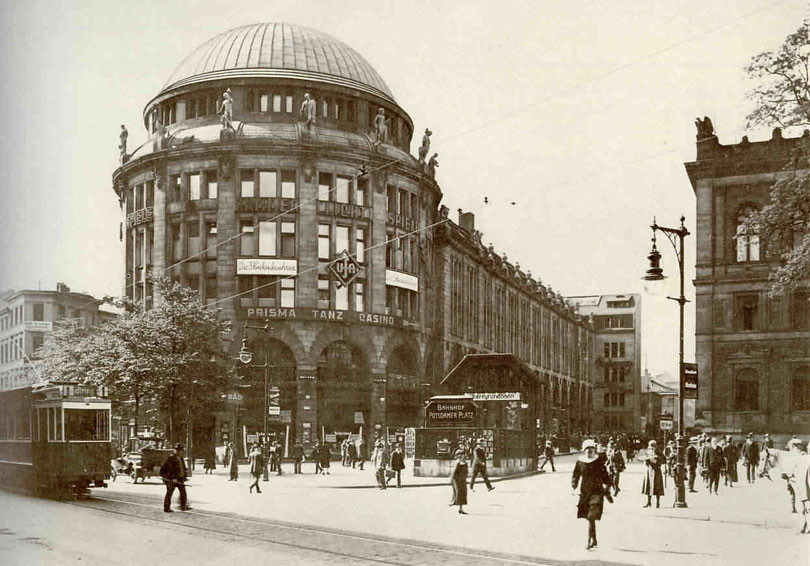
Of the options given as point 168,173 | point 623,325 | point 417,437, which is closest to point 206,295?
point 168,173

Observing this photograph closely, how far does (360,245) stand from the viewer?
1796 inches

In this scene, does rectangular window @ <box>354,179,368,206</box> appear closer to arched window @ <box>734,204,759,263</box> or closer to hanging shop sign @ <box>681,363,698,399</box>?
hanging shop sign @ <box>681,363,698,399</box>

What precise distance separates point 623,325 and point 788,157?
37361 mm

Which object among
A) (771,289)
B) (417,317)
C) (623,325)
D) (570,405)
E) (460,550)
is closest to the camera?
(460,550)

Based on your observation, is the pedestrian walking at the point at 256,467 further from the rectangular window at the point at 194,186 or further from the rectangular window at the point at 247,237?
the rectangular window at the point at 194,186

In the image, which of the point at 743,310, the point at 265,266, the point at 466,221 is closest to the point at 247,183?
the point at 265,266

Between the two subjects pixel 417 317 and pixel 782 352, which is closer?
pixel 782 352

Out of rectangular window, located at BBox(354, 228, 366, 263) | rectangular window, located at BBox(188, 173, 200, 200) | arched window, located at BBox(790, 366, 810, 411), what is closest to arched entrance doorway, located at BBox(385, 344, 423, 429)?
rectangular window, located at BBox(354, 228, 366, 263)

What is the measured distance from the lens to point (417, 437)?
39.0 metres

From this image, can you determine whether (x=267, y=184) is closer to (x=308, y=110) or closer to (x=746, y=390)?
(x=308, y=110)

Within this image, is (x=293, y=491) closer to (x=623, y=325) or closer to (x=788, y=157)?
(x=788, y=157)

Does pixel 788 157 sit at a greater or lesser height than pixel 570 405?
greater

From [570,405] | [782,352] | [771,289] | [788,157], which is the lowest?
[570,405]

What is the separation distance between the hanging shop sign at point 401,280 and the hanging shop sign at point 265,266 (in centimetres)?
511
